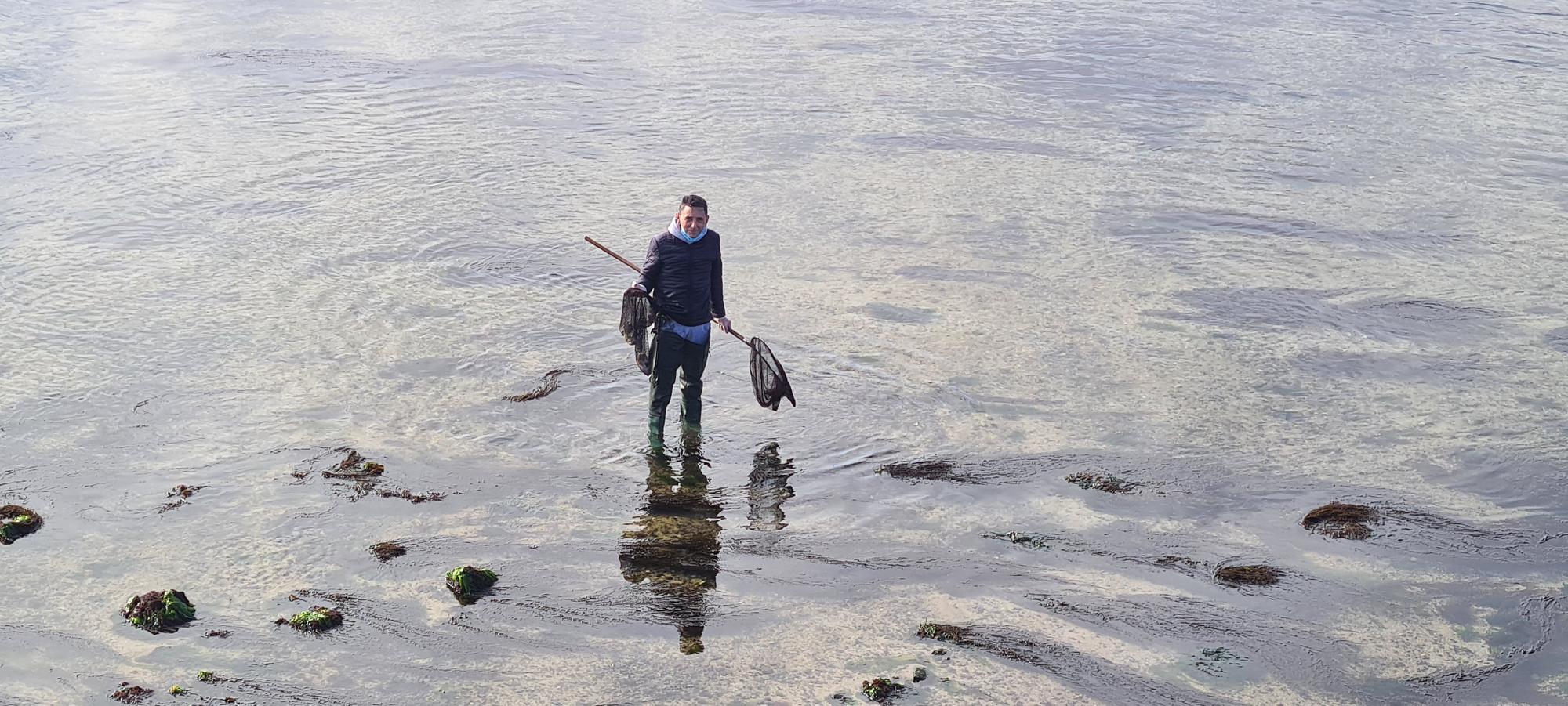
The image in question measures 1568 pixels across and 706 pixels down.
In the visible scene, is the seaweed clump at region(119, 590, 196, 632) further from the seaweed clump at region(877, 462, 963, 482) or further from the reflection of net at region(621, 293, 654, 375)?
the seaweed clump at region(877, 462, 963, 482)

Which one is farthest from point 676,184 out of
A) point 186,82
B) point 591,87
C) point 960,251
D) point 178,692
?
point 178,692

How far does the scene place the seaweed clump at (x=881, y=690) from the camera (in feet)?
17.3

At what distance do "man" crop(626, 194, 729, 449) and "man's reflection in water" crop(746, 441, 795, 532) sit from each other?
1.86 ft

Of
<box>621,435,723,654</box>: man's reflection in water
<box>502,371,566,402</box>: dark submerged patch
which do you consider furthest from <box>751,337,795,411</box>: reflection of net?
<box>502,371,566,402</box>: dark submerged patch

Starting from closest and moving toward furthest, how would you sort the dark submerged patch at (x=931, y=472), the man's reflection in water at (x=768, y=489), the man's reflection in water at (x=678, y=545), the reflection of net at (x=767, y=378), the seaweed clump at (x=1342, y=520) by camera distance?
the man's reflection in water at (x=678, y=545) < the seaweed clump at (x=1342, y=520) < the man's reflection in water at (x=768, y=489) < the dark submerged patch at (x=931, y=472) < the reflection of net at (x=767, y=378)

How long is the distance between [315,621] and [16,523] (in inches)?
78.4

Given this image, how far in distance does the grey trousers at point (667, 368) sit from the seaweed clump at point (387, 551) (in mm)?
1774

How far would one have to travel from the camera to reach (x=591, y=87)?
16.2 metres

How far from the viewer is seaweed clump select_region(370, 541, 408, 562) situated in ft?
20.8

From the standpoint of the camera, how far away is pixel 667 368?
7633mm

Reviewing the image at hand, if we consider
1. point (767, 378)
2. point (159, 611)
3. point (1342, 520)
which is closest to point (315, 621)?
point (159, 611)

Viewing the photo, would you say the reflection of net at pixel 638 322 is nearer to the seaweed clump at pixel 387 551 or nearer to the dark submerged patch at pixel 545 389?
the dark submerged patch at pixel 545 389

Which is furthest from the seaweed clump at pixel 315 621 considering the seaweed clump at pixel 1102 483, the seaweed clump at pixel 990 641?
the seaweed clump at pixel 1102 483

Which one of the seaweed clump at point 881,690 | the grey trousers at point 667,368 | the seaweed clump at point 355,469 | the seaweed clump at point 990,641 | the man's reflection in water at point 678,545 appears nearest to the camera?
the seaweed clump at point 881,690
